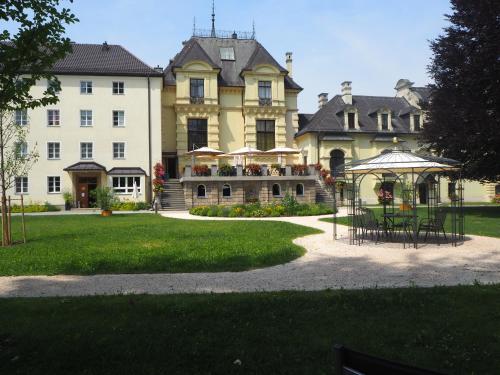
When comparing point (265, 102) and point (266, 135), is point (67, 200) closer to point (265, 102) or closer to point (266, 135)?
point (266, 135)

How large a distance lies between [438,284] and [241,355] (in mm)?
4988

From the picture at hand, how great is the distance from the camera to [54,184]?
1441 inches

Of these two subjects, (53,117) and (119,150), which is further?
(119,150)

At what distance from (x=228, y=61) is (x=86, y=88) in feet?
46.5

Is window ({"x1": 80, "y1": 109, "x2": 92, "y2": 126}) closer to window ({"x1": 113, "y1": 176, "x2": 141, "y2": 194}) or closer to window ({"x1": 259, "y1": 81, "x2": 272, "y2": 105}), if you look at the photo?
window ({"x1": 113, "y1": 176, "x2": 141, "y2": 194})

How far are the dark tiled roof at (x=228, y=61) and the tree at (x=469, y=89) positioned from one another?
19990mm

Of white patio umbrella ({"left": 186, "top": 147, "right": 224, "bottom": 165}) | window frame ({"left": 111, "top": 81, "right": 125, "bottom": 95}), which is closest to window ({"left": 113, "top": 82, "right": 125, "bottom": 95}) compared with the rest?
window frame ({"left": 111, "top": 81, "right": 125, "bottom": 95})

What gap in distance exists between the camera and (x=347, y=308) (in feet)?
19.9

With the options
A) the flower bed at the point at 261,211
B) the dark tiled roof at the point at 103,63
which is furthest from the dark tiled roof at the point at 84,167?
the flower bed at the point at 261,211

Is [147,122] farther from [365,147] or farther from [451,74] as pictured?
[451,74]

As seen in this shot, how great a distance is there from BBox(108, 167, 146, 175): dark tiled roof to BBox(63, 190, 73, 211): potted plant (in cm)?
373

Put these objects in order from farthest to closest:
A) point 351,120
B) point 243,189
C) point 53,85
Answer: point 351,120 < point 243,189 < point 53,85

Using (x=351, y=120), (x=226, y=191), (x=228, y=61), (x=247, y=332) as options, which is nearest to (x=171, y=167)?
(x=226, y=191)

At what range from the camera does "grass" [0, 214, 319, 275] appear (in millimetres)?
9773
